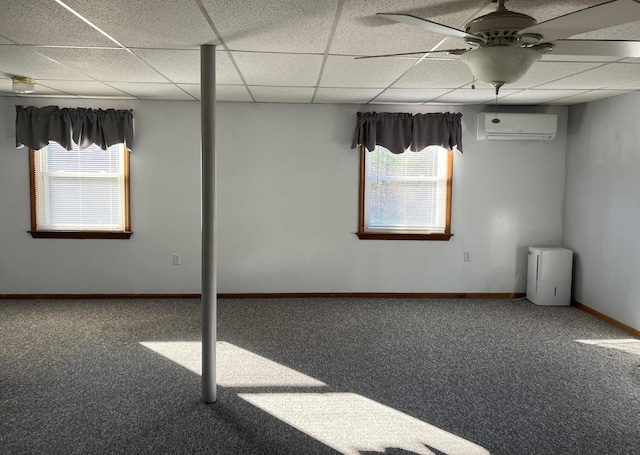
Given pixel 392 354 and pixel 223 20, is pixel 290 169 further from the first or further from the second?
pixel 223 20

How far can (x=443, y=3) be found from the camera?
2.22 m

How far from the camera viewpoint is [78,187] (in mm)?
5434

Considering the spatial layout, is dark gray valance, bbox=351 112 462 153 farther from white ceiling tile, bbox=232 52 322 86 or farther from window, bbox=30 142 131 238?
window, bbox=30 142 131 238

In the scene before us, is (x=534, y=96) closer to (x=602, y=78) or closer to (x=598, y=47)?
(x=602, y=78)

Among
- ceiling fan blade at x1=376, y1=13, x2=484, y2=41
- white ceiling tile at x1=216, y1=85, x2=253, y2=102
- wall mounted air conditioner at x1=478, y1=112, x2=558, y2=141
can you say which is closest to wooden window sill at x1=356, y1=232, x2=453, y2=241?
wall mounted air conditioner at x1=478, y1=112, x2=558, y2=141

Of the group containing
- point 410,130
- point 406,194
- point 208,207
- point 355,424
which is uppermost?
point 410,130

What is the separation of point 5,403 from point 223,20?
2.68 metres

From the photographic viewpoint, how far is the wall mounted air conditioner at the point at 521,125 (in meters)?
5.30

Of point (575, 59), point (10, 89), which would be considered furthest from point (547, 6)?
point (10, 89)

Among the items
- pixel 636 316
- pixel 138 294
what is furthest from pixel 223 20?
pixel 636 316

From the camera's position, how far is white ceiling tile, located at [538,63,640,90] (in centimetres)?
348

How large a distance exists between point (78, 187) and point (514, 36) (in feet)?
16.3

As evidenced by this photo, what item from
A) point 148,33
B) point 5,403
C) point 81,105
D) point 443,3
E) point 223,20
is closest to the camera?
point 443,3

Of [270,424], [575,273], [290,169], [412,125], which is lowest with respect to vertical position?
[270,424]
